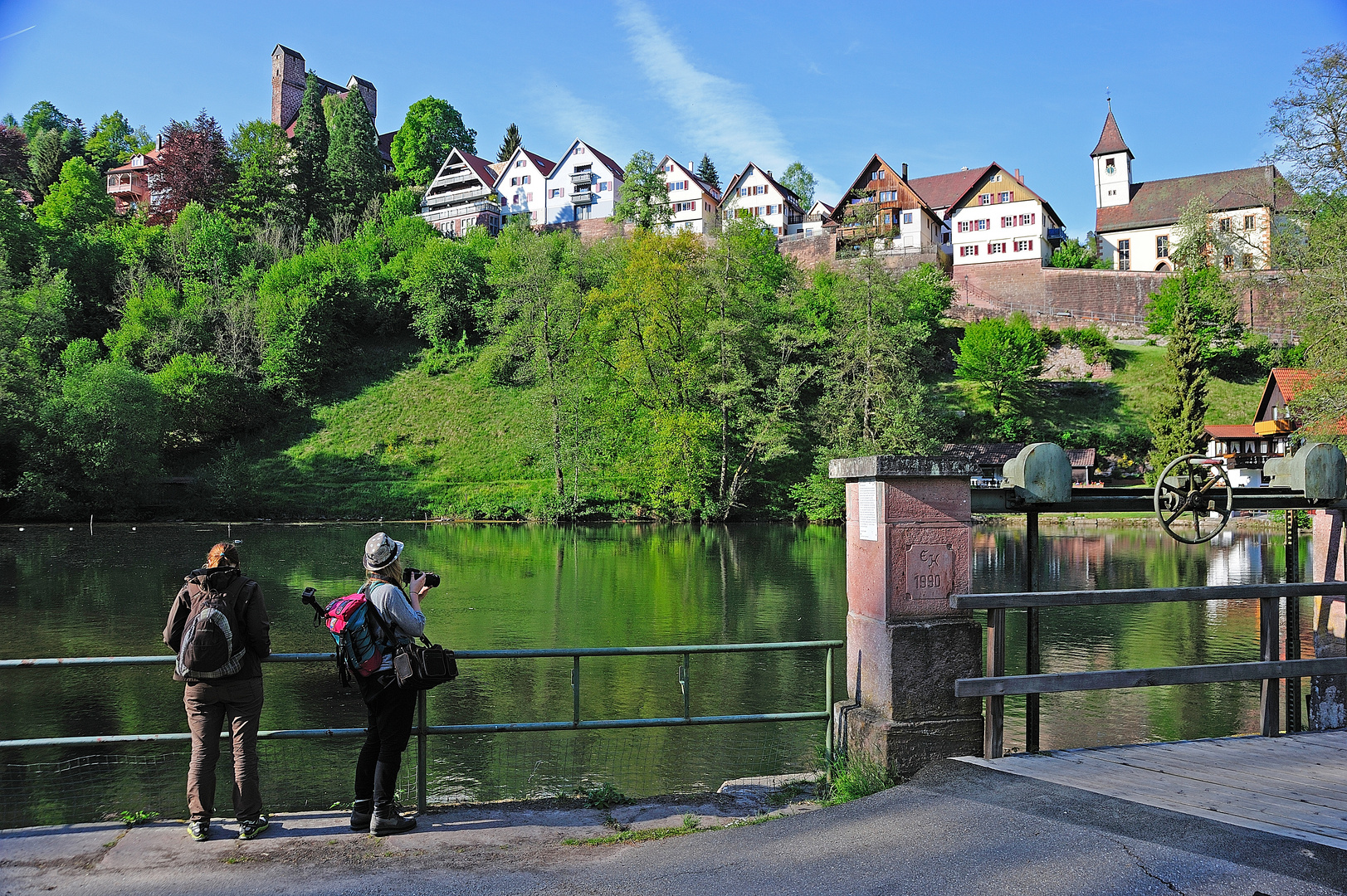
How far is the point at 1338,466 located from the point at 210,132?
10401 centimetres

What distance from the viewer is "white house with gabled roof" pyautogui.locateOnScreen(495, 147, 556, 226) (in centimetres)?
9075

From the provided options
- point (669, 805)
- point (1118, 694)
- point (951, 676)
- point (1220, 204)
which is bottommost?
point (1118, 694)

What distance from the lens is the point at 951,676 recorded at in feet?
18.0

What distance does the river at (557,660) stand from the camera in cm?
892

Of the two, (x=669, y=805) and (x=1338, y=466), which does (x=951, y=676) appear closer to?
(x=669, y=805)

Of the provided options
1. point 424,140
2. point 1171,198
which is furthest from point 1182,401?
point 424,140

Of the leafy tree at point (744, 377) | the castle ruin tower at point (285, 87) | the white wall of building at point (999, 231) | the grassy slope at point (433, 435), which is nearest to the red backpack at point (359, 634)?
the leafy tree at point (744, 377)

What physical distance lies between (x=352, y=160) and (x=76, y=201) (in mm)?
24805

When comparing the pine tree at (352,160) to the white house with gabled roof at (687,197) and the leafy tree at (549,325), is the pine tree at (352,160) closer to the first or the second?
the white house with gabled roof at (687,197)

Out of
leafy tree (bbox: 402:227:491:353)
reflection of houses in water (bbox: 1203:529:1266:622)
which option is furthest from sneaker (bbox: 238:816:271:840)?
leafy tree (bbox: 402:227:491:353)

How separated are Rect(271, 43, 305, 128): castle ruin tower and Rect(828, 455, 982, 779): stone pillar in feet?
393

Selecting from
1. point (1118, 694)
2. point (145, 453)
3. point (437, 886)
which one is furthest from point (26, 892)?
point (145, 453)

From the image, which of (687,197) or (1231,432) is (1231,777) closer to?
(1231,432)

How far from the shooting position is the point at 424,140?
107 metres
